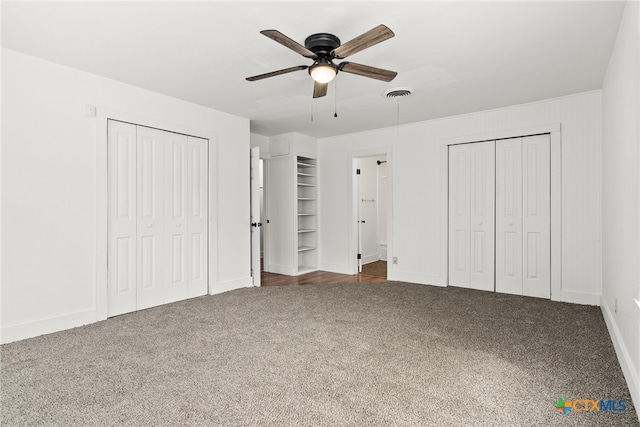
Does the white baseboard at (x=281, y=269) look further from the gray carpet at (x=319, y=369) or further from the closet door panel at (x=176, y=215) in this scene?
the gray carpet at (x=319, y=369)

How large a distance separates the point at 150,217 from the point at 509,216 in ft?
14.8

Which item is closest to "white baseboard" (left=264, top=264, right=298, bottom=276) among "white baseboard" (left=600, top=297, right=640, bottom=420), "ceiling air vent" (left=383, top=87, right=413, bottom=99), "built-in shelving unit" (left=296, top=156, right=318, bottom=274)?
"built-in shelving unit" (left=296, top=156, right=318, bottom=274)

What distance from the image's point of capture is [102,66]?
3.30 metres

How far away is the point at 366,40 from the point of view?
2275 mm

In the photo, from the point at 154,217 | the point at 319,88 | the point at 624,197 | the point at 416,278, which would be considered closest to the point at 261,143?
the point at 154,217

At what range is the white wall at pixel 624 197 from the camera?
2.07m

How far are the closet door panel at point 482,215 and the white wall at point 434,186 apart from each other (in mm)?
350

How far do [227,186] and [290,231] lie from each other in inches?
64.6

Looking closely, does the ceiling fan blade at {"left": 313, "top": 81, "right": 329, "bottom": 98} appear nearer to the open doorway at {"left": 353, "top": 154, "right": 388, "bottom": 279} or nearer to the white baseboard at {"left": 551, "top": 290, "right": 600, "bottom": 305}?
the open doorway at {"left": 353, "top": 154, "right": 388, "bottom": 279}

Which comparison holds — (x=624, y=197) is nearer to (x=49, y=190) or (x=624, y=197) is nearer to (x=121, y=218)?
(x=121, y=218)

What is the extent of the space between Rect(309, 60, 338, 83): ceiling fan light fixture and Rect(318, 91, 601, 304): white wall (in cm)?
296

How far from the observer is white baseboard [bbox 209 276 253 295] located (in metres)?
4.67

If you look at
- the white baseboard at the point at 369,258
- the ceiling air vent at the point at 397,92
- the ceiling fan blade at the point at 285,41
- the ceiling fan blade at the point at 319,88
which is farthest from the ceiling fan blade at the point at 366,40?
the white baseboard at the point at 369,258

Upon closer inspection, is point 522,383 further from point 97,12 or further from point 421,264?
point 97,12
